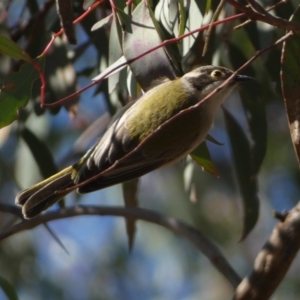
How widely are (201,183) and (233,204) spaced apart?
57 centimetres

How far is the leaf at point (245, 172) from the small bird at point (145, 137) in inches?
19.4

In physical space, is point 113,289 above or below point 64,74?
below

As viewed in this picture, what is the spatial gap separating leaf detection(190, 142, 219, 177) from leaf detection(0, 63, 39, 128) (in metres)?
0.53

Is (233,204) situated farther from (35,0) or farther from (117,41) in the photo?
(117,41)

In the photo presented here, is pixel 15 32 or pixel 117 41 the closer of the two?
pixel 117 41

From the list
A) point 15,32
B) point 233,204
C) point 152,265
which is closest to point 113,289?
point 152,265

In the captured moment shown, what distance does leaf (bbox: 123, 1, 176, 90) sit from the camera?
6.85 ft

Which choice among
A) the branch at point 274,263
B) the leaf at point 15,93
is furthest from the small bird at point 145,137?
the branch at point 274,263

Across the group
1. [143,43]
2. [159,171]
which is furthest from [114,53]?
[159,171]

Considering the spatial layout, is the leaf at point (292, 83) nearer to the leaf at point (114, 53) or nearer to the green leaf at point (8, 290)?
the leaf at point (114, 53)

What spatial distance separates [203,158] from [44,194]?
0.49 m

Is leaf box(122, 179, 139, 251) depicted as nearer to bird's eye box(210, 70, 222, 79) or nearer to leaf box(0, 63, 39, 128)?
bird's eye box(210, 70, 222, 79)

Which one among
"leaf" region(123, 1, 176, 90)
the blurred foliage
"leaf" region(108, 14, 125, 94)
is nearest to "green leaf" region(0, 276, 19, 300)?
the blurred foliage

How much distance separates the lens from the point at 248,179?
2.89m
